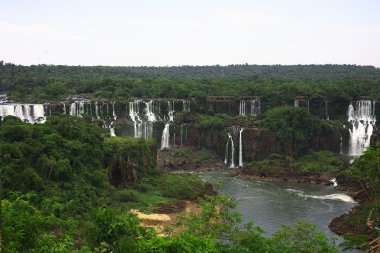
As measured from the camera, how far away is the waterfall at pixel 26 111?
193ft

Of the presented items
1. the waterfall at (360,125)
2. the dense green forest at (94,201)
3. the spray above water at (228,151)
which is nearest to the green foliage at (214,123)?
the spray above water at (228,151)

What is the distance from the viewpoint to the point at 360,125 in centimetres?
6456

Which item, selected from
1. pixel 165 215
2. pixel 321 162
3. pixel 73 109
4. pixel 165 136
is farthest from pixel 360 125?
pixel 73 109

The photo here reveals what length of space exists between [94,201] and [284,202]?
657 inches

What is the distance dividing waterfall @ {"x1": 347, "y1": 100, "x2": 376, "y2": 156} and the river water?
15568mm

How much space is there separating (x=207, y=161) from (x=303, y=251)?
42.2 meters

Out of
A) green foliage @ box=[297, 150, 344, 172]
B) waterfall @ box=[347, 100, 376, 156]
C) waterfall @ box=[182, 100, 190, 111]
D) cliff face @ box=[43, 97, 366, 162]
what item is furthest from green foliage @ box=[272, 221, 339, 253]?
waterfall @ box=[182, 100, 190, 111]

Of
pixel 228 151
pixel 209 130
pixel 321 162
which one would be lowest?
pixel 321 162

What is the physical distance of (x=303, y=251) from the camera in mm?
19672

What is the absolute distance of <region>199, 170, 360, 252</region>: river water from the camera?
1508 inches

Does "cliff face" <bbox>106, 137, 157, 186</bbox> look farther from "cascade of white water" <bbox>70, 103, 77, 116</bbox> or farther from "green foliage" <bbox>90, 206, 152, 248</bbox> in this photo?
"green foliage" <bbox>90, 206, 152, 248</bbox>

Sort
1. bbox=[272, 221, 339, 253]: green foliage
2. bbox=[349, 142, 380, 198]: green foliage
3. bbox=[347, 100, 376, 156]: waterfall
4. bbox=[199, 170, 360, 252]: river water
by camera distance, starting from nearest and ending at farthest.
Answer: bbox=[272, 221, 339, 253]: green foliage
bbox=[349, 142, 380, 198]: green foliage
bbox=[199, 170, 360, 252]: river water
bbox=[347, 100, 376, 156]: waterfall

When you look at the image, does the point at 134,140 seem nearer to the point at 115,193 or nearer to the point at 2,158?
the point at 115,193

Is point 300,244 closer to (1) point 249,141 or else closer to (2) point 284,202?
(2) point 284,202
